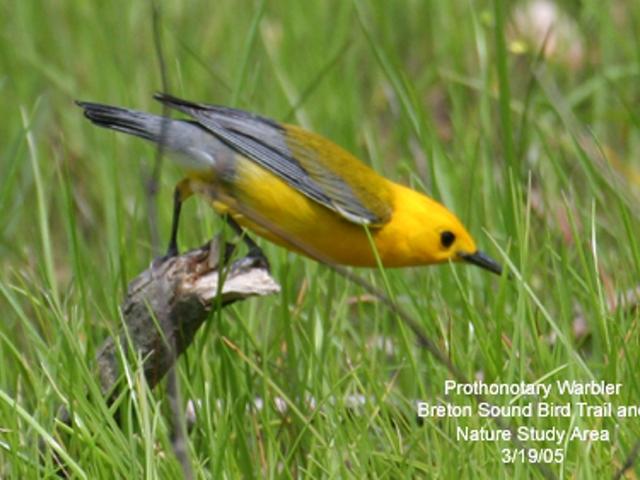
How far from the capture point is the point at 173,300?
3.39m

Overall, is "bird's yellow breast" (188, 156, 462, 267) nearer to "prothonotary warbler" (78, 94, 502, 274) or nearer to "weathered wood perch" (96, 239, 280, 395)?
"prothonotary warbler" (78, 94, 502, 274)

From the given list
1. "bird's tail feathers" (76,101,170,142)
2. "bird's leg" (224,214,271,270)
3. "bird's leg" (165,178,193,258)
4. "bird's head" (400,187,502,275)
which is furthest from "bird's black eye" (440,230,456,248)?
"bird's tail feathers" (76,101,170,142)

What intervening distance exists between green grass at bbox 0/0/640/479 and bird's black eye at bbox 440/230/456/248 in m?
0.08

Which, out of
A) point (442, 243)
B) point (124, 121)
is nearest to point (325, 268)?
point (442, 243)

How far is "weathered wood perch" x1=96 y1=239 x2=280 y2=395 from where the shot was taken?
133 inches

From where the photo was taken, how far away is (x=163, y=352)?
345 cm

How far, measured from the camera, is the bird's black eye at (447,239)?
13.4ft

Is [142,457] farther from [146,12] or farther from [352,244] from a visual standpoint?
[146,12]

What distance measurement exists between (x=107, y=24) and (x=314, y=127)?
Answer: 1245 millimetres

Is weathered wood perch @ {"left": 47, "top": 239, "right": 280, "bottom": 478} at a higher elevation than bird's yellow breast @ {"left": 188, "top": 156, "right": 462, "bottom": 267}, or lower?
lower

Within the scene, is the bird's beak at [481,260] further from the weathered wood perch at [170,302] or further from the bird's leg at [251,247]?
the weathered wood perch at [170,302]

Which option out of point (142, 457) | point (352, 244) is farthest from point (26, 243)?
point (142, 457)

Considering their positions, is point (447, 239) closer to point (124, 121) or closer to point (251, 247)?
point (251, 247)

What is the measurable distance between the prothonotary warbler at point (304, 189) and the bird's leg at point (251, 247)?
0.01 m
